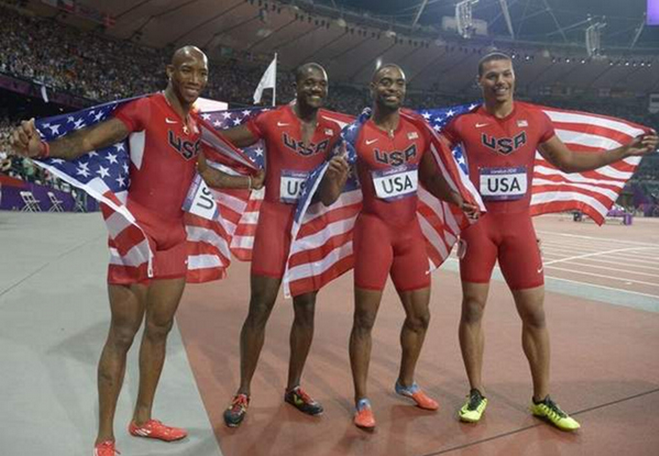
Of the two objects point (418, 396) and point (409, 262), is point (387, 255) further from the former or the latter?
point (418, 396)

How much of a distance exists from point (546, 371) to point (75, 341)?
356cm

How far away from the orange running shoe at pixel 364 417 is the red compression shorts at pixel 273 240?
88 cm

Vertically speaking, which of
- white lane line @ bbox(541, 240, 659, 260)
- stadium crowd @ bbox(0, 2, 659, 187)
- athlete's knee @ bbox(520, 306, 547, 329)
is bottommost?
white lane line @ bbox(541, 240, 659, 260)

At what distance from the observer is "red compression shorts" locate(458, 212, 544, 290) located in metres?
3.33

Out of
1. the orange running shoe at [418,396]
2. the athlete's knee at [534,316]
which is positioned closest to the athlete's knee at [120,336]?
the orange running shoe at [418,396]

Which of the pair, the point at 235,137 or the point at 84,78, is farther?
→ the point at 84,78

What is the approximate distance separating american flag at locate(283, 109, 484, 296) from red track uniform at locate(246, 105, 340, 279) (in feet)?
0.23

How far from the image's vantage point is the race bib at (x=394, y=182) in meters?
3.21

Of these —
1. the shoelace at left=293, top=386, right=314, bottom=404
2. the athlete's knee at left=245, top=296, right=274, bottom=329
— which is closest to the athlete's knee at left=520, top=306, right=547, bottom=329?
the shoelace at left=293, top=386, right=314, bottom=404

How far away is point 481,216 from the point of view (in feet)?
11.2

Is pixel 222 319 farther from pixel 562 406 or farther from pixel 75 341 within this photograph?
pixel 562 406

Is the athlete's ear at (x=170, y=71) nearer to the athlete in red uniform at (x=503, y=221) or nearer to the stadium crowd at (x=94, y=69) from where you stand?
the athlete in red uniform at (x=503, y=221)

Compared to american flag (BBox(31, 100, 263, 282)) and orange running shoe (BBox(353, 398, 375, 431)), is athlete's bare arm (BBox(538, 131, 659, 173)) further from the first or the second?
american flag (BBox(31, 100, 263, 282))

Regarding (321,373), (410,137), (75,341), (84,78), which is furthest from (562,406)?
(84,78)
